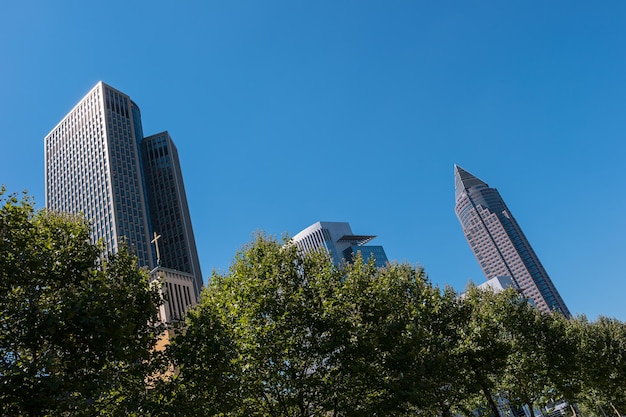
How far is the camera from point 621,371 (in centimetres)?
4166

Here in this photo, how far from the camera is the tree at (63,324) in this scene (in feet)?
40.5

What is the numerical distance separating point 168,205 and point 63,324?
147 meters

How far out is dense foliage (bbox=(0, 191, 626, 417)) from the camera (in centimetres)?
1372

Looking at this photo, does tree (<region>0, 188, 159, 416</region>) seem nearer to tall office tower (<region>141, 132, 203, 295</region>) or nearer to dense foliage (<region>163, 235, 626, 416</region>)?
dense foliage (<region>163, 235, 626, 416</region>)

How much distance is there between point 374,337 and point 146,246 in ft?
419

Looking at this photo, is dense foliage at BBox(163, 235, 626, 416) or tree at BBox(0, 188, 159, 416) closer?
tree at BBox(0, 188, 159, 416)

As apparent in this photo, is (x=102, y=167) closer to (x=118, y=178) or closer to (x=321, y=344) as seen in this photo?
(x=118, y=178)

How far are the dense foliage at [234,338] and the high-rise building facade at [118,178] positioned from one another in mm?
116584

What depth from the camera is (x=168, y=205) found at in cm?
15450

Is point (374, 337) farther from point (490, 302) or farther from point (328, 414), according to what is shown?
point (490, 302)

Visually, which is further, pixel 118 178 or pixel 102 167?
pixel 102 167

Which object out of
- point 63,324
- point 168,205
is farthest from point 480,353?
point 168,205

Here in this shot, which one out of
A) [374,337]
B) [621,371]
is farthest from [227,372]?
[621,371]

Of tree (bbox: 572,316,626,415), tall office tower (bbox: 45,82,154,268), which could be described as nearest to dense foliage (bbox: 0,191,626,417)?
tree (bbox: 572,316,626,415)
